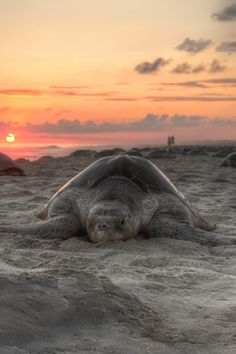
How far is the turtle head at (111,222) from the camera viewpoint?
4406 mm

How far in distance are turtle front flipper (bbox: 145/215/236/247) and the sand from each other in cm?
16

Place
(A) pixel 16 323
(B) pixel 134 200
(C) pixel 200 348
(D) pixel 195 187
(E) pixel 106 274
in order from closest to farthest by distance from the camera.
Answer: (A) pixel 16 323 < (C) pixel 200 348 < (E) pixel 106 274 < (B) pixel 134 200 < (D) pixel 195 187

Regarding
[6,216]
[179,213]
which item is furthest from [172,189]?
[6,216]

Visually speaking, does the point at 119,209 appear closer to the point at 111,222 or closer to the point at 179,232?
the point at 111,222

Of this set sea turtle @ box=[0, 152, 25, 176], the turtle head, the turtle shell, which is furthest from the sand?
sea turtle @ box=[0, 152, 25, 176]

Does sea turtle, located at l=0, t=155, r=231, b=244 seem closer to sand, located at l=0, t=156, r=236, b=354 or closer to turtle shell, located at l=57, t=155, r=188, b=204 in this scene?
turtle shell, located at l=57, t=155, r=188, b=204

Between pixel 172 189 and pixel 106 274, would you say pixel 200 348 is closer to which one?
pixel 106 274

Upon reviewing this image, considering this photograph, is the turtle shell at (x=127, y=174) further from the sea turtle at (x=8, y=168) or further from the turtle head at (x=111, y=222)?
the sea turtle at (x=8, y=168)

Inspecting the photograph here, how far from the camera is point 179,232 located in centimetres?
473

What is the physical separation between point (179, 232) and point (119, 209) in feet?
2.07

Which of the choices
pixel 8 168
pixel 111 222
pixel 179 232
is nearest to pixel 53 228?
pixel 111 222

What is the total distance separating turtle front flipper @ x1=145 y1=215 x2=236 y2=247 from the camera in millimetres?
4559

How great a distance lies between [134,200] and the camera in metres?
4.92

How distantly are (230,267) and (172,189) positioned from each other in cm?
199
